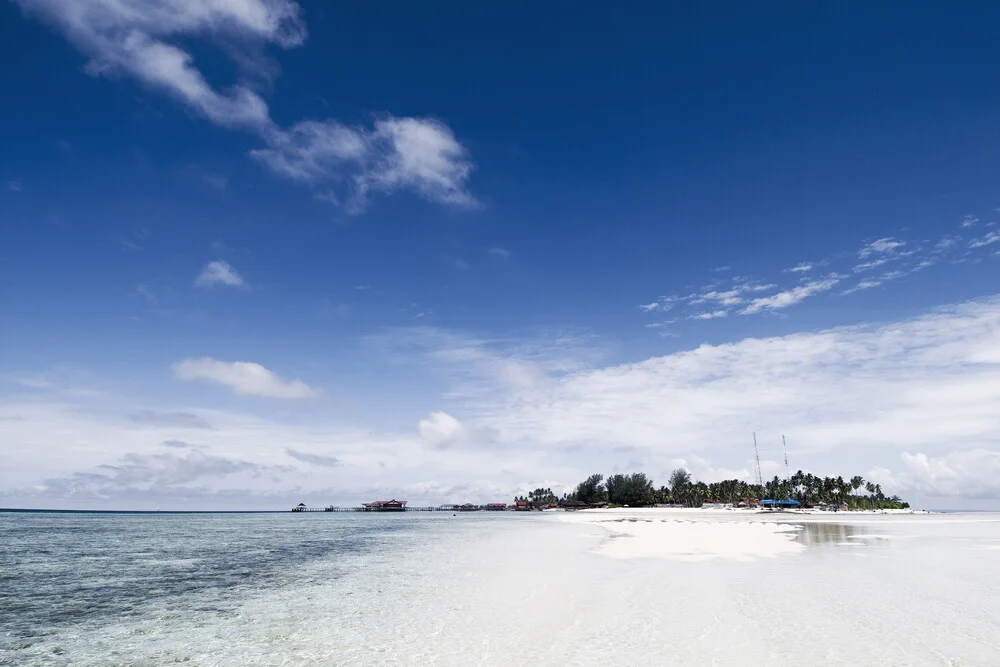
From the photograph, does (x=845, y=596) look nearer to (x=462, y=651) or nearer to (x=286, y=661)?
(x=462, y=651)

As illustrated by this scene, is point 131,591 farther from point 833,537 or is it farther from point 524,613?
point 833,537

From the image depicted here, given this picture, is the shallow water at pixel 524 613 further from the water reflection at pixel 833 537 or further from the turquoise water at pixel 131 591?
the water reflection at pixel 833 537

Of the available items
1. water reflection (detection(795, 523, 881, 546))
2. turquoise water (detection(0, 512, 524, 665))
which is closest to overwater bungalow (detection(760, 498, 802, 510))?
water reflection (detection(795, 523, 881, 546))

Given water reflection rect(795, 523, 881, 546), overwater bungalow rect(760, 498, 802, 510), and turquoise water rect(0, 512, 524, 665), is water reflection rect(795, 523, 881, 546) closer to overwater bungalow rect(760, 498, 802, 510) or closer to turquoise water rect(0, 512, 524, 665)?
turquoise water rect(0, 512, 524, 665)

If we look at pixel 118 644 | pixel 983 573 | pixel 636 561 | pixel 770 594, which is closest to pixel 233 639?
pixel 118 644

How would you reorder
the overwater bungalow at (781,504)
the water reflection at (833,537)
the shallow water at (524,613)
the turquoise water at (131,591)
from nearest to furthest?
the shallow water at (524,613), the turquoise water at (131,591), the water reflection at (833,537), the overwater bungalow at (781,504)

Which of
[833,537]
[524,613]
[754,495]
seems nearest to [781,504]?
[754,495]

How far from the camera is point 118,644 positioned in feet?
43.7

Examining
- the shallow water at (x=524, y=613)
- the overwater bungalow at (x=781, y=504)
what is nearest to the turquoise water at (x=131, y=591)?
the shallow water at (x=524, y=613)

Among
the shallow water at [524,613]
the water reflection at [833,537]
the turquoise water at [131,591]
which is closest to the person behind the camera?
the shallow water at [524,613]

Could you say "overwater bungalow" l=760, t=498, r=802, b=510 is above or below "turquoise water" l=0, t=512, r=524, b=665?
below

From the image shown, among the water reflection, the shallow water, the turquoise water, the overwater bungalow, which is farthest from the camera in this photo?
the overwater bungalow

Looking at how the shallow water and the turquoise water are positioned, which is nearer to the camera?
the shallow water

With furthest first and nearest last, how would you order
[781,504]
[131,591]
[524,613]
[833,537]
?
[781,504]
[833,537]
[131,591]
[524,613]
